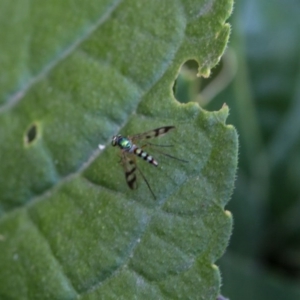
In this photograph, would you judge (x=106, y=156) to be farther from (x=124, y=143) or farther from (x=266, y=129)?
(x=266, y=129)

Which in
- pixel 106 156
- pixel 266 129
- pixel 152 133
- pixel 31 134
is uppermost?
pixel 266 129

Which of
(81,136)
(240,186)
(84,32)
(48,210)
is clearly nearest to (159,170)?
(81,136)

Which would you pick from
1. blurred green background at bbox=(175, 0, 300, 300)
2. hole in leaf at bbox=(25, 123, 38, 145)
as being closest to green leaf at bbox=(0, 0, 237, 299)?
hole in leaf at bbox=(25, 123, 38, 145)

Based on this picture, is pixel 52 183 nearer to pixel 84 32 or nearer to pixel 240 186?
pixel 84 32

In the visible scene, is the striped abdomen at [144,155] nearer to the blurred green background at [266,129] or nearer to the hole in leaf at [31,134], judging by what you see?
the hole in leaf at [31,134]

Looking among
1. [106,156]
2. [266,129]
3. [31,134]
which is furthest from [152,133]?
[266,129]

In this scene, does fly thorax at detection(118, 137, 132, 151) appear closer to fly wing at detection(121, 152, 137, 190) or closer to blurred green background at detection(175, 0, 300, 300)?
fly wing at detection(121, 152, 137, 190)
